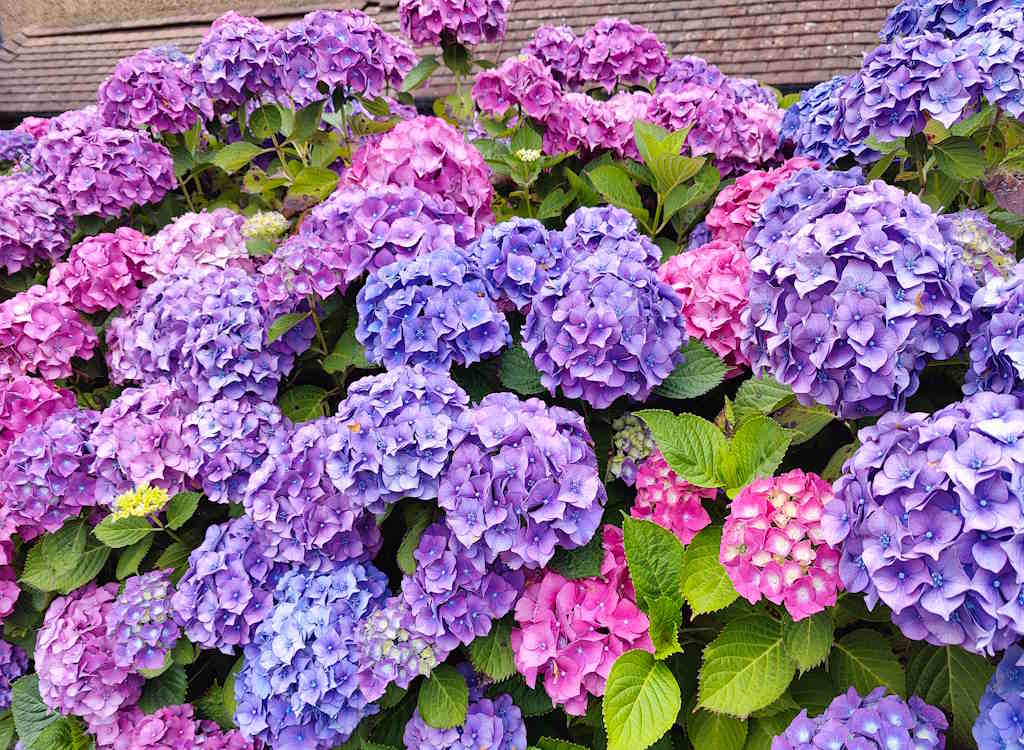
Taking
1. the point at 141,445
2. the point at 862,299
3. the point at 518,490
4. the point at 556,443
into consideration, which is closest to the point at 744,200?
the point at 862,299

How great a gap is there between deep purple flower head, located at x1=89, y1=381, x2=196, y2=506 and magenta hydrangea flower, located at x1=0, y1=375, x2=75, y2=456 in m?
0.40

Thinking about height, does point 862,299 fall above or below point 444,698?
above

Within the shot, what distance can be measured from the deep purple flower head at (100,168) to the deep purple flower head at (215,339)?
827 mm

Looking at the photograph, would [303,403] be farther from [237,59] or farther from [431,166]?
[237,59]

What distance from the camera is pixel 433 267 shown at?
4.99 ft

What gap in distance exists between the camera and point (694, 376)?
156 cm

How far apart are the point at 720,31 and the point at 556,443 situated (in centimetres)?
853

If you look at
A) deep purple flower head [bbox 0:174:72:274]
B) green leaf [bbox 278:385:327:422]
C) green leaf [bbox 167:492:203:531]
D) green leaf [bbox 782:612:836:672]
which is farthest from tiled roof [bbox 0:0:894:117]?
green leaf [bbox 782:612:836:672]

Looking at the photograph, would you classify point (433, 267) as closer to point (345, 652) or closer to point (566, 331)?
point (566, 331)

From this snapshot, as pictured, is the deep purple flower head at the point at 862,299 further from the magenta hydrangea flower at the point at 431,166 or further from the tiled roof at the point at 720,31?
the tiled roof at the point at 720,31

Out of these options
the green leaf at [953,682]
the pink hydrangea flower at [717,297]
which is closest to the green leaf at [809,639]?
the green leaf at [953,682]

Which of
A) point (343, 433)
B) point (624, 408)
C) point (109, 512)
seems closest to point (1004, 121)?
point (624, 408)

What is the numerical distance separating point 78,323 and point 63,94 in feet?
38.0

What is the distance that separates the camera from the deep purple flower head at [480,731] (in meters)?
1.38
